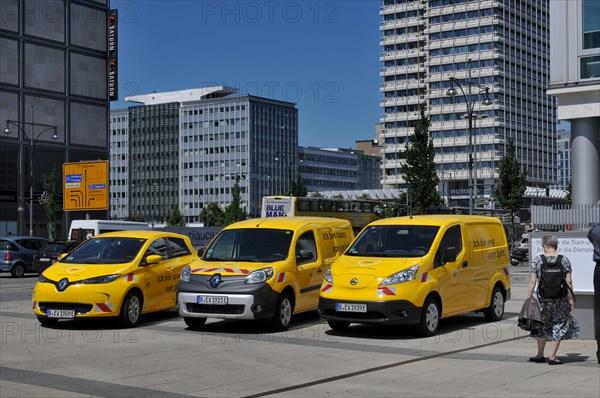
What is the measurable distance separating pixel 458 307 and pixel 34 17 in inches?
2526

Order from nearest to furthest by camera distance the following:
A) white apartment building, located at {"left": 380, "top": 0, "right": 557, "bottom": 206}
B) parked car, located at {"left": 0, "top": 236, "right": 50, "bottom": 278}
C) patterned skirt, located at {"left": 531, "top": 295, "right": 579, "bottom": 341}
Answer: patterned skirt, located at {"left": 531, "top": 295, "right": 579, "bottom": 341}
parked car, located at {"left": 0, "top": 236, "right": 50, "bottom": 278}
white apartment building, located at {"left": 380, "top": 0, "right": 557, "bottom": 206}

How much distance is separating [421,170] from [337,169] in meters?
137

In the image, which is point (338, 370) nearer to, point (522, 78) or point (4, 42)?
point (4, 42)

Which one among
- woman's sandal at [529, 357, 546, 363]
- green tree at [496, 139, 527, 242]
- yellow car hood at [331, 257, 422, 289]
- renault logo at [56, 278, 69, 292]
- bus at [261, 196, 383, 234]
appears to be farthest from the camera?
green tree at [496, 139, 527, 242]

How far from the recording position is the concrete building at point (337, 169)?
177 meters

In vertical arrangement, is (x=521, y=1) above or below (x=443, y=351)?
above

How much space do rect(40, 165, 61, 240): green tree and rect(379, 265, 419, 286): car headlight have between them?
188 ft

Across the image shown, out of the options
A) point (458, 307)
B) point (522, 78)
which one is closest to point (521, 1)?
point (522, 78)

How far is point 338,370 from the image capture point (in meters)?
10.2

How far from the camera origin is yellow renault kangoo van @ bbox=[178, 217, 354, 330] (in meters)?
13.8

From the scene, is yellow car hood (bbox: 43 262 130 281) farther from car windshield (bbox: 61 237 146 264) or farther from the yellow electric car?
car windshield (bbox: 61 237 146 264)

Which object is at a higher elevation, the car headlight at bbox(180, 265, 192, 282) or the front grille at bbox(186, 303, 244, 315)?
the car headlight at bbox(180, 265, 192, 282)

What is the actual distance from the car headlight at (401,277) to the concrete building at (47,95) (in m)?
55.7

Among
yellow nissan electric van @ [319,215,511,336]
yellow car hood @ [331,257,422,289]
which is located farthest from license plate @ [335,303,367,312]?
yellow car hood @ [331,257,422,289]
